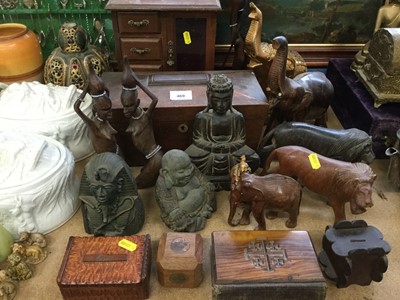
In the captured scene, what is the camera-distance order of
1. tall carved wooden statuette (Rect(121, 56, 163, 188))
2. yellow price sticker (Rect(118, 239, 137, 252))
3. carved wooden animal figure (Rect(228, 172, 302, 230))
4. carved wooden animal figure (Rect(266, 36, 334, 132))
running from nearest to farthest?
yellow price sticker (Rect(118, 239, 137, 252)) → carved wooden animal figure (Rect(228, 172, 302, 230)) → tall carved wooden statuette (Rect(121, 56, 163, 188)) → carved wooden animal figure (Rect(266, 36, 334, 132))

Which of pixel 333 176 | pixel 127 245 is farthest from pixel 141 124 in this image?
pixel 333 176

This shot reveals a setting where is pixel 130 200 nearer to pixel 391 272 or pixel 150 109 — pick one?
pixel 150 109

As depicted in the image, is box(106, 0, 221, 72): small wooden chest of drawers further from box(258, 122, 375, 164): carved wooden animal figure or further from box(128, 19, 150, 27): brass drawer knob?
box(258, 122, 375, 164): carved wooden animal figure

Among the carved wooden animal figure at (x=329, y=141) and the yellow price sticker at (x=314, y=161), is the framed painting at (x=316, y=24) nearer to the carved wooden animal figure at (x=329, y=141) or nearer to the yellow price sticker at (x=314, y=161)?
the carved wooden animal figure at (x=329, y=141)

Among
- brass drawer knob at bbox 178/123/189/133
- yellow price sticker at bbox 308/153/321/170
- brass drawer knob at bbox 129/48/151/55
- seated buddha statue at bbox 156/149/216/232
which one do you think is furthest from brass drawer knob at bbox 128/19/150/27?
yellow price sticker at bbox 308/153/321/170

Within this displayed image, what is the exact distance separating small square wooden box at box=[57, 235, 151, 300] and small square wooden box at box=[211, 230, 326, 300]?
342 millimetres

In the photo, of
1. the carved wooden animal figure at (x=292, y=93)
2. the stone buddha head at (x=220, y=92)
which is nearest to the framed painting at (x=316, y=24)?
the carved wooden animal figure at (x=292, y=93)

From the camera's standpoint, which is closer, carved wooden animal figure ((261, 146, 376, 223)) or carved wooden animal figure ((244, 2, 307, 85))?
carved wooden animal figure ((261, 146, 376, 223))

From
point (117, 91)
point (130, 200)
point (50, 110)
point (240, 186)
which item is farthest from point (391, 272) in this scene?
point (50, 110)

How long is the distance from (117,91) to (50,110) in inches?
17.1

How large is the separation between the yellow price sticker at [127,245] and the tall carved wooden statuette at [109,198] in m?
0.17

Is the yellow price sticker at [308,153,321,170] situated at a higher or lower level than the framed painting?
lower

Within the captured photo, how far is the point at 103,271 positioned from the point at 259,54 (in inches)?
72.9

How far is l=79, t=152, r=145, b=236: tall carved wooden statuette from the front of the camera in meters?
2.02
